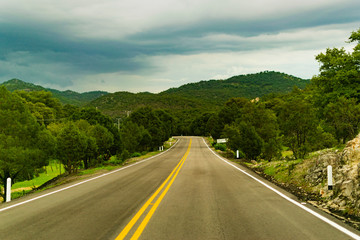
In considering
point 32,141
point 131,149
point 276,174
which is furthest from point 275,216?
point 131,149

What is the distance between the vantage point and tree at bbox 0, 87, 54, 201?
23.4 metres

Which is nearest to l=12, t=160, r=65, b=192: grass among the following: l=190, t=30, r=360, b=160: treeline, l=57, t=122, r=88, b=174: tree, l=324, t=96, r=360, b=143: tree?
l=57, t=122, r=88, b=174: tree

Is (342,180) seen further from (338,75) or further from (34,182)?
→ (34,182)

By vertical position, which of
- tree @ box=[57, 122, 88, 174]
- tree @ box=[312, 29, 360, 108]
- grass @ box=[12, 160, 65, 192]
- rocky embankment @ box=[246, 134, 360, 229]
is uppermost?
tree @ box=[312, 29, 360, 108]

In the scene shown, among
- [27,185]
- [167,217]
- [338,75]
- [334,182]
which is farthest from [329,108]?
[27,185]

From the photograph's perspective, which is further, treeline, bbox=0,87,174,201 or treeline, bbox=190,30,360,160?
treeline, bbox=190,30,360,160

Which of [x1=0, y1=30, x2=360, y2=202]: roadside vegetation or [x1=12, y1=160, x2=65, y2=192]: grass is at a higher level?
[x1=0, y1=30, x2=360, y2=202]: roadside vegetation

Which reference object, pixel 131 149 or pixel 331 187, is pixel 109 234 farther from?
pixel 131 149

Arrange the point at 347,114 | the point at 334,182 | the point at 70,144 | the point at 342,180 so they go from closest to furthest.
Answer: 1. the point at 342,180
2. the point at 334,182
3. the point at 70,144
4. the point at 347,114

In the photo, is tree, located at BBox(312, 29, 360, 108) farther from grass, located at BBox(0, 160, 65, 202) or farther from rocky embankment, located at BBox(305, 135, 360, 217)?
grass, located at BBox(0, 160, 65, 202)

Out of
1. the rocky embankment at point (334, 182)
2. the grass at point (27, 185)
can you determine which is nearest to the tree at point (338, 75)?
the rocky embankment at point (334, 182)

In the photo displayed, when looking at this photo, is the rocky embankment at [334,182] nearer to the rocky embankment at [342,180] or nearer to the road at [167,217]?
the rocky embankment at [342,180]

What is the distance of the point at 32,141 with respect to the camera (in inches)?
1090

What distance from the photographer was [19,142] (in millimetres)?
26125
